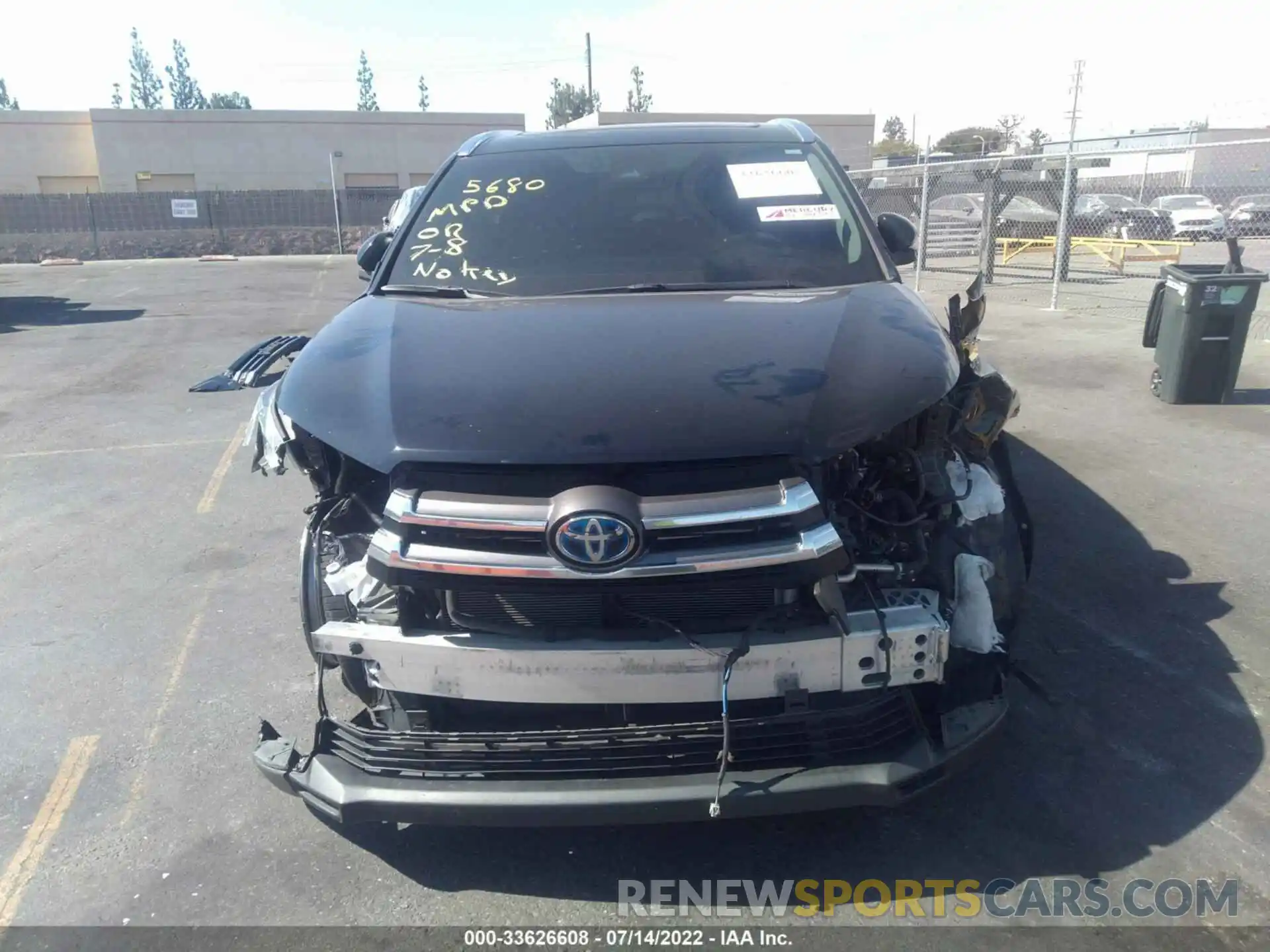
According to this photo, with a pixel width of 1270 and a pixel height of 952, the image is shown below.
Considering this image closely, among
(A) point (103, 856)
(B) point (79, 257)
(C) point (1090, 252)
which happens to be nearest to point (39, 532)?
(A) point (103, 856)

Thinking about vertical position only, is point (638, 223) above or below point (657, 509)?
above

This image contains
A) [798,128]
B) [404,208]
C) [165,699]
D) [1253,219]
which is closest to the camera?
[165,699]

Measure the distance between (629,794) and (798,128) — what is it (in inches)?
125

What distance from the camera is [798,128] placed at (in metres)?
4.38

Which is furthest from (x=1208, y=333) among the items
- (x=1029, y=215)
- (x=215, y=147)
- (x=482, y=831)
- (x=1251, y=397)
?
(x=215, y=147)

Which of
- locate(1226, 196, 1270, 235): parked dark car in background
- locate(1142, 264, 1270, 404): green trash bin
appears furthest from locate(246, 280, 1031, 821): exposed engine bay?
locate(1226, 196, 1270, 235): parked dark car in background

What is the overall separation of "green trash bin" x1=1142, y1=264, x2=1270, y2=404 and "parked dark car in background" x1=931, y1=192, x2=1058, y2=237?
35.8 ft

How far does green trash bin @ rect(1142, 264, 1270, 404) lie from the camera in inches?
300

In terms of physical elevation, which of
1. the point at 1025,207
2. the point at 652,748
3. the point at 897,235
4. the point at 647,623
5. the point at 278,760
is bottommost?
the point at 278,760

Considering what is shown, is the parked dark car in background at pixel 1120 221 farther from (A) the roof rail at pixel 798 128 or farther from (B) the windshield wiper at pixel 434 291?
(B) the windshield wiper at pixel 434 291

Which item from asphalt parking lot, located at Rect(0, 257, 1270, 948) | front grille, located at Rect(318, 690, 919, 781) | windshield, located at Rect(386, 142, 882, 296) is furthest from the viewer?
windshield, located at Rect(386, 142, 882, 296)

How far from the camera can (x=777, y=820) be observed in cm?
292

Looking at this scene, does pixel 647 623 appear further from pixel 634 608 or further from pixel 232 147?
pixel 232 147

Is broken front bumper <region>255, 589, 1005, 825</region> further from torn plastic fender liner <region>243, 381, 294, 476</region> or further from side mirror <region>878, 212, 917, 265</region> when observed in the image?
side mirror <region>878, 212, 917, 265</region>
